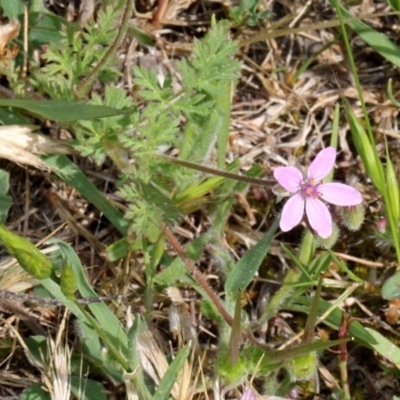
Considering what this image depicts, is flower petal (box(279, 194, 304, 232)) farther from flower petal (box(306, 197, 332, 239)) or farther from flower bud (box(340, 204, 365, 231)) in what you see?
flower bud (box(340, 204, 365, 231))

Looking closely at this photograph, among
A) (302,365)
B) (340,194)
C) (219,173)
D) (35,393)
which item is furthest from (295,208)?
(35,393)

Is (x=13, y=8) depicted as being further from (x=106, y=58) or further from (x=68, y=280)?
(x=68, y=280)


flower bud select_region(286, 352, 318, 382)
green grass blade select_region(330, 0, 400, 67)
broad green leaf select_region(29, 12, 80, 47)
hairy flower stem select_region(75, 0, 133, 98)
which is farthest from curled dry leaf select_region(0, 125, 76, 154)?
green grass blade select_region(330, 0, 400, 67)

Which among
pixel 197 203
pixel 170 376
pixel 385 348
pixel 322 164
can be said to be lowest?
pixel 385 348

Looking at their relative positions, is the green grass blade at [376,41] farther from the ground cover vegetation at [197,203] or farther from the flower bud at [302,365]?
the flower bud at [302,365]

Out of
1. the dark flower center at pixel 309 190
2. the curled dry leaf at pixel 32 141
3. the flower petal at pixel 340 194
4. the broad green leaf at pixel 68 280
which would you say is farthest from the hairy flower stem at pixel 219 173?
the broad green leaf at pixel 68 280
